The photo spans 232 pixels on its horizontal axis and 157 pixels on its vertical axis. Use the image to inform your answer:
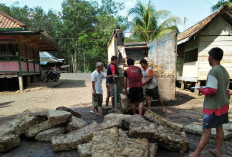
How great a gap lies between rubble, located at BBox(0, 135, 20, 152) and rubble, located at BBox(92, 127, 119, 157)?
1.64 m

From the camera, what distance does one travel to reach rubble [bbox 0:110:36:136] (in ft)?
10.4

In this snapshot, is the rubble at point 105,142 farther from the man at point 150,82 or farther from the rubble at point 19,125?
the man at point 150,82

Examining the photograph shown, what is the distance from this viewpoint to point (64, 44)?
3266cm

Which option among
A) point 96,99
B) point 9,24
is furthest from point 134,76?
point 9,24

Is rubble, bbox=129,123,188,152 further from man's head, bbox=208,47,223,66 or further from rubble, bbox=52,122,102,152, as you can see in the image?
man's head, bbox=208,47,223,66

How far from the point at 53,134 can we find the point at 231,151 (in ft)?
11.2

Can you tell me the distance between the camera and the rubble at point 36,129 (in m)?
3.30

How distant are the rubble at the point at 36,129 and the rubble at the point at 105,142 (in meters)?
1.46

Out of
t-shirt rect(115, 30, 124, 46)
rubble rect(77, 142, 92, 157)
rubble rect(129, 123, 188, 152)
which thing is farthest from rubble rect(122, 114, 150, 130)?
t-shirt rect(115, 30, 124, 46)

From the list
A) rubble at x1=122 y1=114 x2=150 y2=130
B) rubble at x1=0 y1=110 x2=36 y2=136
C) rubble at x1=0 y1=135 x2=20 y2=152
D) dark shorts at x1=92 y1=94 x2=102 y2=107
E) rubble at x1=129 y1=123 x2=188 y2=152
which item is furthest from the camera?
dark shorts at x1=92 y1=94 x2=102 y2=107

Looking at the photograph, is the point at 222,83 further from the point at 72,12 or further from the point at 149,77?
the point at 72,12

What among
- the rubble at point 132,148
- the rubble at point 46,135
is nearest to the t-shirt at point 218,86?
the rubble at point 132,148

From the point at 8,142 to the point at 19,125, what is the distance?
48 centimetres

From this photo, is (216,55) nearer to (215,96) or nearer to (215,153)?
(215,96)
